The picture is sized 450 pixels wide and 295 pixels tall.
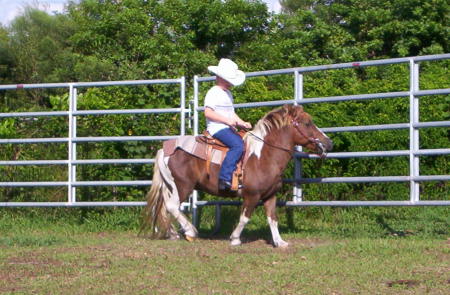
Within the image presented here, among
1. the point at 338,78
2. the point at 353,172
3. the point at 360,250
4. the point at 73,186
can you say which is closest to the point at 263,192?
the point at 360,250

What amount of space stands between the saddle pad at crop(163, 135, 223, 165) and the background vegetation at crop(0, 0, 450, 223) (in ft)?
5.61

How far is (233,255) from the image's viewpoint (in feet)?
26.8

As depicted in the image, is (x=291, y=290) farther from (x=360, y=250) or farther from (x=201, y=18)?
(x=201, y=18)

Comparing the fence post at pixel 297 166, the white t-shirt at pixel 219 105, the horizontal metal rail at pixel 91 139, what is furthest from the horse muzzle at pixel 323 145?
the horizontal metal rail at pixel 91 139

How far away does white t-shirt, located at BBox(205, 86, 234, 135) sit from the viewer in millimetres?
9203

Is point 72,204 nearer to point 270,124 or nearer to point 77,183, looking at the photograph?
point 77,183

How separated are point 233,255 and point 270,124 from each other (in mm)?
1798

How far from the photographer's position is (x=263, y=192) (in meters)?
9.09

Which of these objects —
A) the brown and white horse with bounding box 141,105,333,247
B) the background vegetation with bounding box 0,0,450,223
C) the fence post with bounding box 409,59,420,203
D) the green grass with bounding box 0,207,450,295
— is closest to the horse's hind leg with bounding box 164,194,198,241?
the brown and white horse with bounding box 141,105,333,247

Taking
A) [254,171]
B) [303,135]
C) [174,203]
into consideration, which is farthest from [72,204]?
[303,135]

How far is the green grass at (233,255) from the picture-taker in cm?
659

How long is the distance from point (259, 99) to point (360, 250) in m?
3.89

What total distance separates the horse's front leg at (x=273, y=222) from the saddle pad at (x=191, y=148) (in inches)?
29.1

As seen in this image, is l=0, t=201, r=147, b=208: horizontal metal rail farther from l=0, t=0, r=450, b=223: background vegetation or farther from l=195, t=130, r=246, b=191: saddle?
l=195, t=130, r=246, b=191: saddle
